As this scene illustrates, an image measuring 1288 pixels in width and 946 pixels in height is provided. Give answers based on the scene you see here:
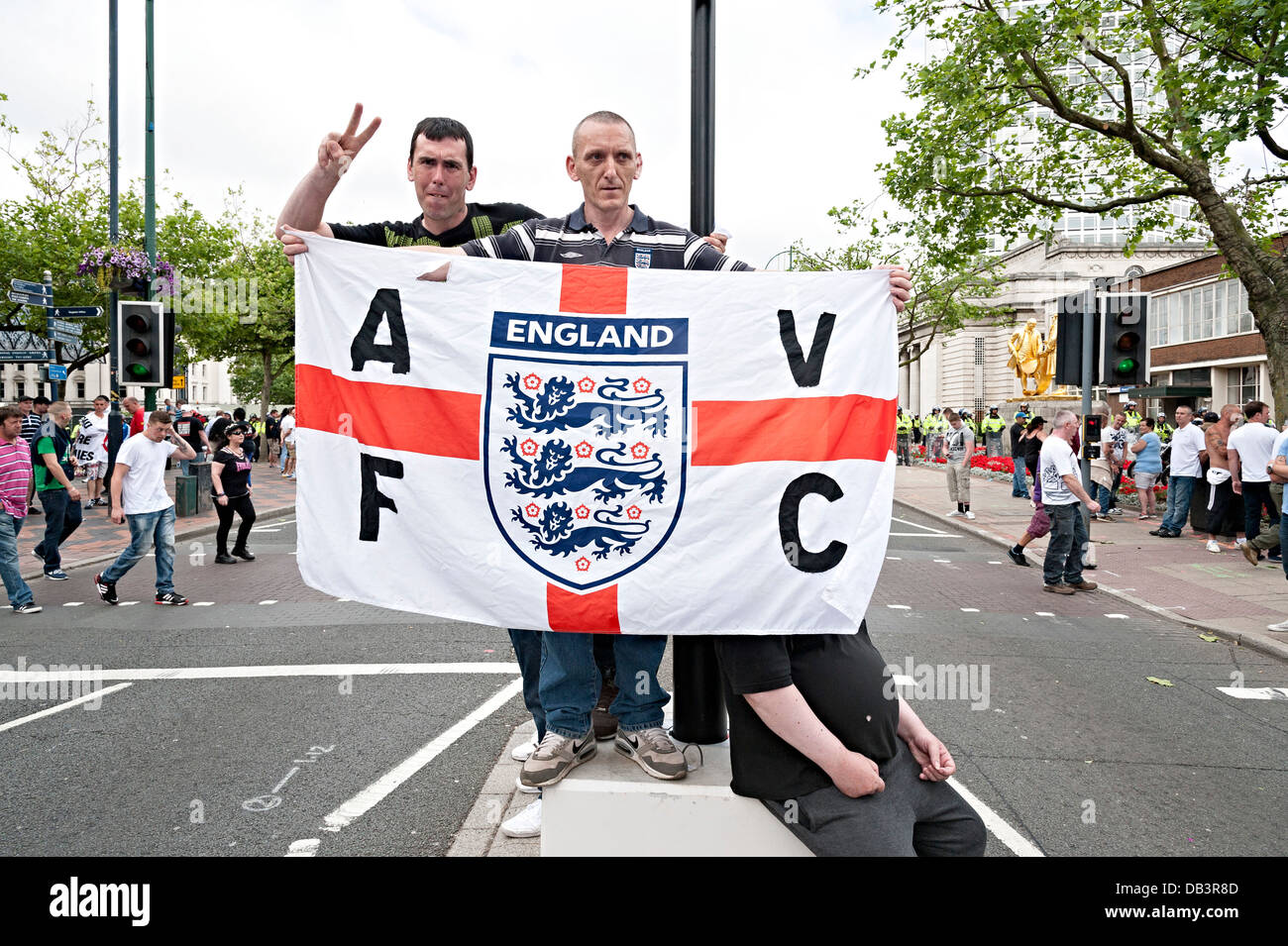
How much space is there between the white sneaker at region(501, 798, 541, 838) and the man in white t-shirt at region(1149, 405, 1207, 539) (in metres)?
14.0

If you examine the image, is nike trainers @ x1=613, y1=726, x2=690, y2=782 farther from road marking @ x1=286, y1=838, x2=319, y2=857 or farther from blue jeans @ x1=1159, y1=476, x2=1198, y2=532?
blue jeans @ x1=1159, y1=476, x2=1198, y2=532

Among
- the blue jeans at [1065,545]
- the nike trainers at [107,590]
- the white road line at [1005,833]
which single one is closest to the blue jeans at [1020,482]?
the blue jeans at [1065,545]

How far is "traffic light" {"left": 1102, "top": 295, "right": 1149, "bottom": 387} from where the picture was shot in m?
11.3

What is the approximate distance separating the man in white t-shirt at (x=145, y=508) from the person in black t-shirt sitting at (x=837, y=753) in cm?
828

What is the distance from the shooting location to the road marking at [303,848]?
11.5 ft

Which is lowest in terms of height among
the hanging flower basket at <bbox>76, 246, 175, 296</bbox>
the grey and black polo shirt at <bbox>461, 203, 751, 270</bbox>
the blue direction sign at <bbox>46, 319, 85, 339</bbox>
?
the grey and black polo shirt at <bbox>461, 203, 751, 270</bbox>

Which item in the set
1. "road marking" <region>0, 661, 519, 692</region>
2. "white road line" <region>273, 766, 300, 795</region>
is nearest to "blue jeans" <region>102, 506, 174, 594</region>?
"road marking" <region>0, 661, 519, 692</region>

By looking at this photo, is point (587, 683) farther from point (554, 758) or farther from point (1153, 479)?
point (1153, 479)

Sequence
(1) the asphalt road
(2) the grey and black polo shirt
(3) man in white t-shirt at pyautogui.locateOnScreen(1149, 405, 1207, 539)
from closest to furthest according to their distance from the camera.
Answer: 1. (2) the grey and black polo shirt
2. (1) the asphalt road
3. (3) man in white t-shirt at pyautogui.locateOnScreen(1149, 405, 1207, 539)

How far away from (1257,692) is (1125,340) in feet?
21.4

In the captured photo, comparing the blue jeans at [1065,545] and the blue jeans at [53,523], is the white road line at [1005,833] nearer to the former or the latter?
the blue jeans at [1065,545]

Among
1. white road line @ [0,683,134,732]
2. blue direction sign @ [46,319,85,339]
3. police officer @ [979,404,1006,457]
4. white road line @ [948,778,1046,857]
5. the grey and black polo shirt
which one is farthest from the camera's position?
police officer @ [979,404,1006,457]
